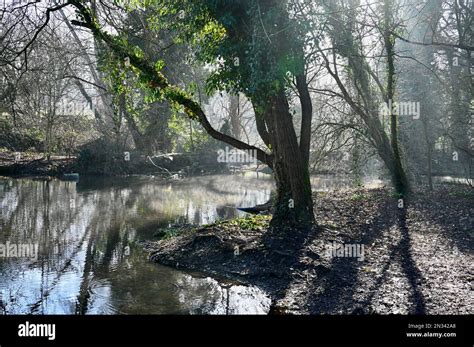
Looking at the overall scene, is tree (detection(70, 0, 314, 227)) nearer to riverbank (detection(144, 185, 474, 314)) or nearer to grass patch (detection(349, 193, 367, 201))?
riverbank (detection(144, 185, 474, 314))

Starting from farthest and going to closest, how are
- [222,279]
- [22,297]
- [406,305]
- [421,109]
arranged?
[421,109] < [222,279] < [22,297] < [406,305]

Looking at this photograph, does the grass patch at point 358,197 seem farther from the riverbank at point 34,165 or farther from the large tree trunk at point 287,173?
the riverbank at point 34,165

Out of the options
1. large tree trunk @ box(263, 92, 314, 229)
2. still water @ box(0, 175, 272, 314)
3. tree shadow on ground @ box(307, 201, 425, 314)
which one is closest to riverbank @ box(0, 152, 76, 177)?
still water @ box(0, 175, 272, 314)

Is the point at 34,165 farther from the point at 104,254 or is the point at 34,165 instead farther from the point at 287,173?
the point at 287,173

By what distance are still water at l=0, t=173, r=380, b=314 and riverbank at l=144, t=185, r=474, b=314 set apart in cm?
56

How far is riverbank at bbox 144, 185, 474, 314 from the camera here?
24.2 feet

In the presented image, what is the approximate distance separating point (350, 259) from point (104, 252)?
601 cm

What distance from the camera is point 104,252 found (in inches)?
458

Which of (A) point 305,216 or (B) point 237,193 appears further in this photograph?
(B) point 237,193

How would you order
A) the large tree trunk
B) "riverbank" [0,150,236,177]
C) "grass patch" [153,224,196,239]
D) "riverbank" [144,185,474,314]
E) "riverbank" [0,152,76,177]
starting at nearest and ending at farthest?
1. "riverbank" [144,185,474,314]
2. the large tree trunk
3. "grass patch" [153,224,196,239]
4. "riverbank" [0,152,76,177]
5. "riverbank" [0,150,236,177]
